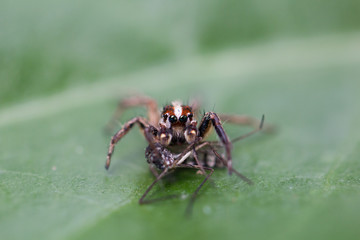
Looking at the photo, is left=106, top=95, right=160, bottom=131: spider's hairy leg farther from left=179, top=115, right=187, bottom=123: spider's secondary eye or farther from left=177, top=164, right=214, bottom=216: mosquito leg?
left=177, top=164, right=214, bottom=216: mosquito leg

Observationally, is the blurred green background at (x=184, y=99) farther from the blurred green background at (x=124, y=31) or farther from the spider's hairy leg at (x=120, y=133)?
the spider's hairy leg at (x=120, y=133)

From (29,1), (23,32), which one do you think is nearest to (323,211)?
(23,32)

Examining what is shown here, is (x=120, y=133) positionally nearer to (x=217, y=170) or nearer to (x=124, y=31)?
(x=217, y=170)

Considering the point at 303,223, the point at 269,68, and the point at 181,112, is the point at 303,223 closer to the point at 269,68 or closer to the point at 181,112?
the point at 181,112

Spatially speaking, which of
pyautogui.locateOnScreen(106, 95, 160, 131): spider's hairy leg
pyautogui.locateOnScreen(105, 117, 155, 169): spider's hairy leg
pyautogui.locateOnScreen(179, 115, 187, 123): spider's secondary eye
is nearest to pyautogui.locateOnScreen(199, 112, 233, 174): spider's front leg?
pyautogui.locateOnScreen(179, 115, 187, 123): spider's secondary eye

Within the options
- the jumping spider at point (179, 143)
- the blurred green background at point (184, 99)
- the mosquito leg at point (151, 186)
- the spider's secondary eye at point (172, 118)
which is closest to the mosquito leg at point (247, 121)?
the blurred green background at point (184, 99)

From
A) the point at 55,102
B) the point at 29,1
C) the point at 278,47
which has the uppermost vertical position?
the point at 29,1
